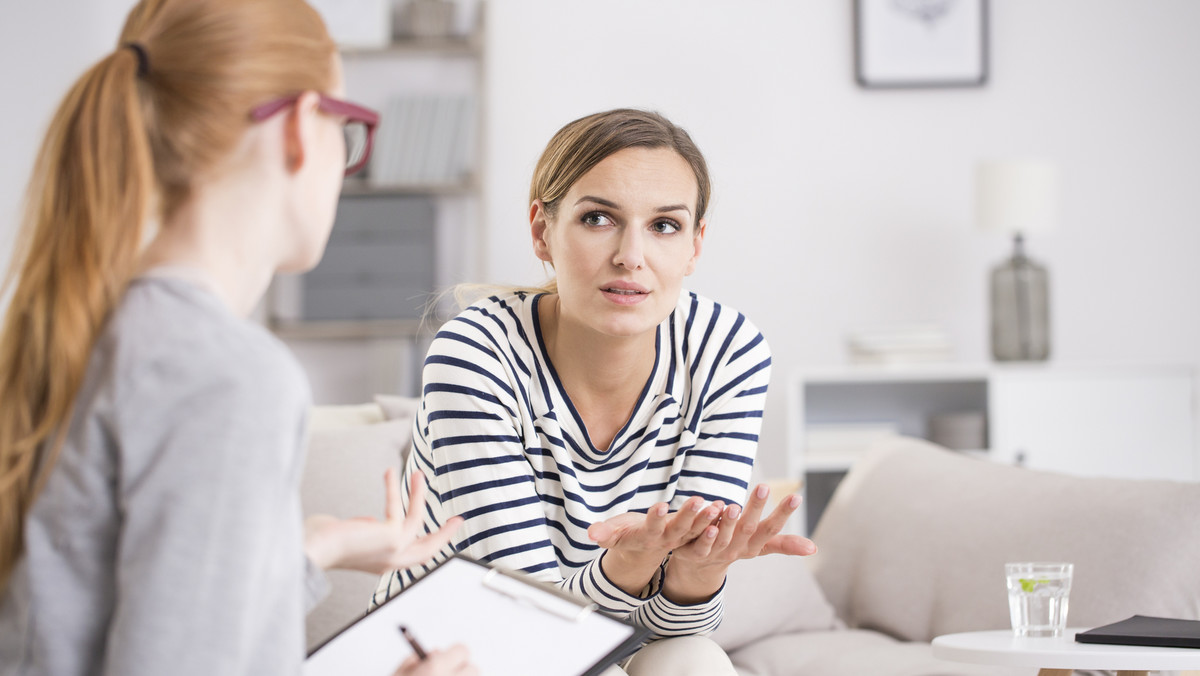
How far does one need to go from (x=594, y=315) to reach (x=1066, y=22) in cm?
281

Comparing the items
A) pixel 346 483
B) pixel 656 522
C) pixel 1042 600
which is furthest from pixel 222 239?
pixel 346 483

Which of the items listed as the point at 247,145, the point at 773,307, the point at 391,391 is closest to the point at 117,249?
the point at 247,145

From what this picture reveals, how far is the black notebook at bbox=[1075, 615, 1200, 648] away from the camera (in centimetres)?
109

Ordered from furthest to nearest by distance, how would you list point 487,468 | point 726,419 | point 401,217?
point 401,217 → point 726,419 → point 487,468

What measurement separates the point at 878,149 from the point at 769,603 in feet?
6.60

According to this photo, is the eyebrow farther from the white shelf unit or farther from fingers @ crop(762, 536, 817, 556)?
the white shelf unit

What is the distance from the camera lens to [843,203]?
11.4ft

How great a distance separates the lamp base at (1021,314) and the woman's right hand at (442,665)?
8.81 feet

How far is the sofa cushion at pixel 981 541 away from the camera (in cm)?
153

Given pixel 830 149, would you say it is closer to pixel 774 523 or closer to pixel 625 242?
pixel 625 242

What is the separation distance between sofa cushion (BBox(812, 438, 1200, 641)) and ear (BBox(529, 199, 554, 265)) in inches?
34.5

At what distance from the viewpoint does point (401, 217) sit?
335 centimetres

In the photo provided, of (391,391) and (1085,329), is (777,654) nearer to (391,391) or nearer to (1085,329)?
(391,391)

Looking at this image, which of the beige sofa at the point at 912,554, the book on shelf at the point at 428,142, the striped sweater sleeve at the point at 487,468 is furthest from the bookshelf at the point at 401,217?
the striped sweater sleeve at the point at 487,468
